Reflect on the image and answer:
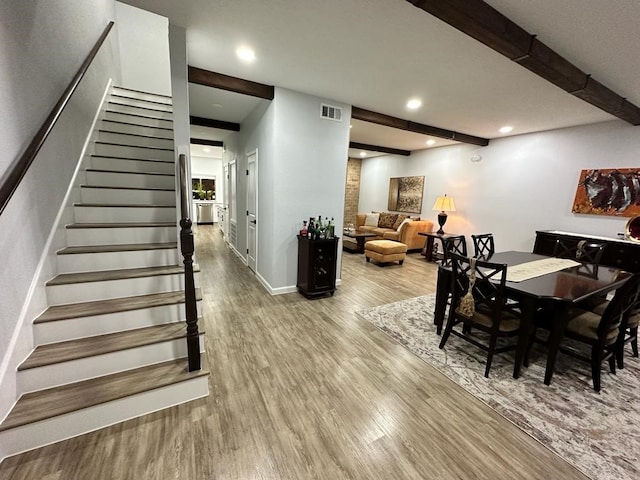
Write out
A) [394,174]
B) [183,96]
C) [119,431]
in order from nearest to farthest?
[119,431] → [183,96] → [394,174]

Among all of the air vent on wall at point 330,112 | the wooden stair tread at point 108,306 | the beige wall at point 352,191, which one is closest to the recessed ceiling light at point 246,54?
the air vent on wall at point 330,112

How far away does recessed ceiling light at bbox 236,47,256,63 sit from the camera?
8.07 ft

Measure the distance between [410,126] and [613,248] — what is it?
11.5 feet

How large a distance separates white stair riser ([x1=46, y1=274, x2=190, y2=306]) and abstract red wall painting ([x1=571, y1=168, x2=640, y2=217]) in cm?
589

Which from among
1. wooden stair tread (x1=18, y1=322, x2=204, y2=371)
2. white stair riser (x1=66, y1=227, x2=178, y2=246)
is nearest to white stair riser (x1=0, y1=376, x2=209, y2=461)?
wooden stair tread (x1=18, y1=322, x2=204, y2=371)

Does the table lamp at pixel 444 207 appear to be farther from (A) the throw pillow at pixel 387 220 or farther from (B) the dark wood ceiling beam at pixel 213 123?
(B) the dark wood ceiling beam at pixel 213 123

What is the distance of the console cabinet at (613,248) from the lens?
3.61m

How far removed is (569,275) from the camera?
8.37 feet

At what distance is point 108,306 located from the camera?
191cm

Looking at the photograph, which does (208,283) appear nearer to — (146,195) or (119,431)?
(146,195)

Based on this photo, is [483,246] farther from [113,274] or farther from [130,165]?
[130,165]

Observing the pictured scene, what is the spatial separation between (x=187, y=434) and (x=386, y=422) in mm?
1241

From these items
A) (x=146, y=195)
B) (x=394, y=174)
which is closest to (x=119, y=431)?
(x=146, y=195)

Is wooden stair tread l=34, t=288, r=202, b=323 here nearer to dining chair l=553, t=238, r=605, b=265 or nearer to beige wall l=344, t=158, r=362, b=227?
dining chair l=553, t=238, r=605, b=265
